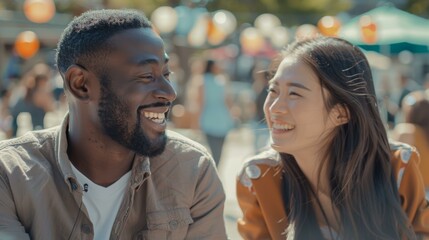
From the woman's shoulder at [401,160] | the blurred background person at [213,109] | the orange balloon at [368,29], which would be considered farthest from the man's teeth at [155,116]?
the orange balloon at [368,29]

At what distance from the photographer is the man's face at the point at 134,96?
239 centimetres

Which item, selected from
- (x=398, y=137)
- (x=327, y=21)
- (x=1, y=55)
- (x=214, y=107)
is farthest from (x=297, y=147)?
(x=1, y=55)

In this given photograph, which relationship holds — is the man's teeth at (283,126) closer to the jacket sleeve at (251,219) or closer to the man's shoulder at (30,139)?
the jacket sleeve at (251,219)

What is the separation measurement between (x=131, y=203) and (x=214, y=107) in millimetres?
5927

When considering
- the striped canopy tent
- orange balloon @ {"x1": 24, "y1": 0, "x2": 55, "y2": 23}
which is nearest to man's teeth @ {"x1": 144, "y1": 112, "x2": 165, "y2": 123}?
orange balloon @ {"x1": 24, "y1": 0, "x2": 55, "y2": 23}

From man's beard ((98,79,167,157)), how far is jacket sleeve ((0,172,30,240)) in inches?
14.1

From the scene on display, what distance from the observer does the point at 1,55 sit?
25.3 metres

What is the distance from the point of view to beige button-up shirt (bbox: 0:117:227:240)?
235 cm

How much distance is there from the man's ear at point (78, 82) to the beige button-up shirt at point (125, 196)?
0.13 m

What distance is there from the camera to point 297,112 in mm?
2877

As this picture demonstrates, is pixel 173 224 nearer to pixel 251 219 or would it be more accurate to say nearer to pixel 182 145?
pixel 182 145

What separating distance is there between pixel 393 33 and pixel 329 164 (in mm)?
11087

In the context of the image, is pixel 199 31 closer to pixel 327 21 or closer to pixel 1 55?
pixel 327 21

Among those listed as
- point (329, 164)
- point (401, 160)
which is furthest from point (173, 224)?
point (401, 160)
